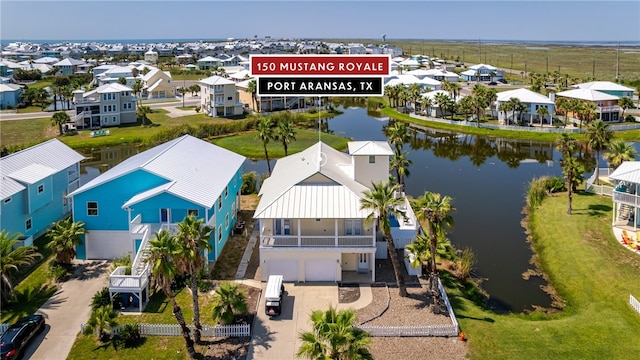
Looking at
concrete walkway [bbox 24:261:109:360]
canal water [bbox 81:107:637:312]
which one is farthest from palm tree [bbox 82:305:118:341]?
canal water [bbox 81:107:637:312]

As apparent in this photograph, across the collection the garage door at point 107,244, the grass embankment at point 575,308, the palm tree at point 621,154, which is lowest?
the grass embankment at point 575,308

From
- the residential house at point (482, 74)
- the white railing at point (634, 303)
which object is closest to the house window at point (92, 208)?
the white railing at point (634, 303)

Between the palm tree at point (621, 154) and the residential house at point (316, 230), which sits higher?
the palm tree at point (621, 154)

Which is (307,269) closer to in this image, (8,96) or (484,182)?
(484,182)

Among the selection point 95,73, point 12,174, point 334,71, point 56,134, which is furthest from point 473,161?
point 95,73

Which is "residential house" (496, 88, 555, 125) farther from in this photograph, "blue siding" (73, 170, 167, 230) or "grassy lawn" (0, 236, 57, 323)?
A: "grassy lawn" (0, 236, 57, 323)

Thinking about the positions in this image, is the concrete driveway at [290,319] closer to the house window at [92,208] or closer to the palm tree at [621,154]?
the house window at [92,208]

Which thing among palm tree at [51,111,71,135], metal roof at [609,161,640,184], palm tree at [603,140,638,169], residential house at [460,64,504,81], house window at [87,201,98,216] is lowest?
house window at [87,201,98,216]

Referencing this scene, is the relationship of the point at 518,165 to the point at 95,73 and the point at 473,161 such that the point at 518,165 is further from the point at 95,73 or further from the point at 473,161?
the point at 95,73
